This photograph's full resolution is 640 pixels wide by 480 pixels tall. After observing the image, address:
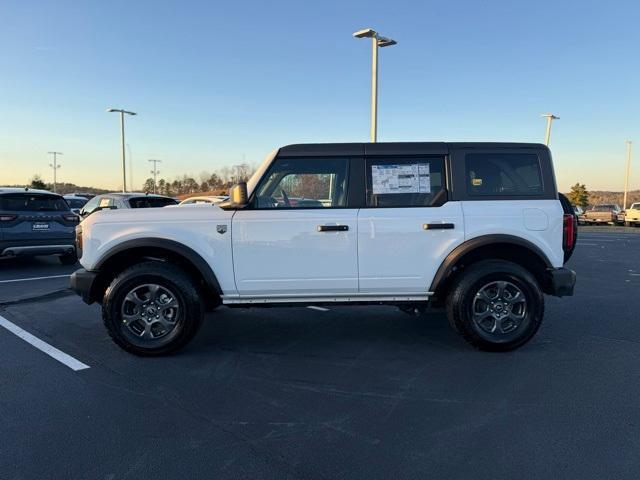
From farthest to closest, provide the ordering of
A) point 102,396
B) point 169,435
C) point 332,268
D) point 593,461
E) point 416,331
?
point 416,331 < point 332,268 < point 102,396 < point 169,435 < point 593,461

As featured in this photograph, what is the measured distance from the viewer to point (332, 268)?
4516 millimetres

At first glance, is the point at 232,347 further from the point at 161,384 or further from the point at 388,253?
the point at 388,253

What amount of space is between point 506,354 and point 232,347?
2599mm

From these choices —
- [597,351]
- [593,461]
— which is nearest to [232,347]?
[593,461]

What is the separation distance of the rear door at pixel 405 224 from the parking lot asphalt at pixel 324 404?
29.3 inches

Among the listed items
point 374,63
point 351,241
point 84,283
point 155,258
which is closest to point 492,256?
point 351,241

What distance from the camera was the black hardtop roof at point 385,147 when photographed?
462 centimetres

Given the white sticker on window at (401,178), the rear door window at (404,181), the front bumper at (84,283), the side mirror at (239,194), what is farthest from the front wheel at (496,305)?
the front bumper at (84,283)

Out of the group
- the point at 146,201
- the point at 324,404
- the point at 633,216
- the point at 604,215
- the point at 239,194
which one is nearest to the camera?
the point at 324,404

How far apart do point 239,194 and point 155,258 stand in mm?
1072

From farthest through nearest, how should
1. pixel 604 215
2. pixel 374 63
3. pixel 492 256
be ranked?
1. pixel 604 215
2. pixel 374 63
3. pixel 492 256

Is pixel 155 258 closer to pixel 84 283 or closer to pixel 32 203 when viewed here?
pixel 84 283

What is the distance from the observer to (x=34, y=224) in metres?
9.44

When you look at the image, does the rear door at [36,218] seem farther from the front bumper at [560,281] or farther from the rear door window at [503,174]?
the front bumper at [560,281]
